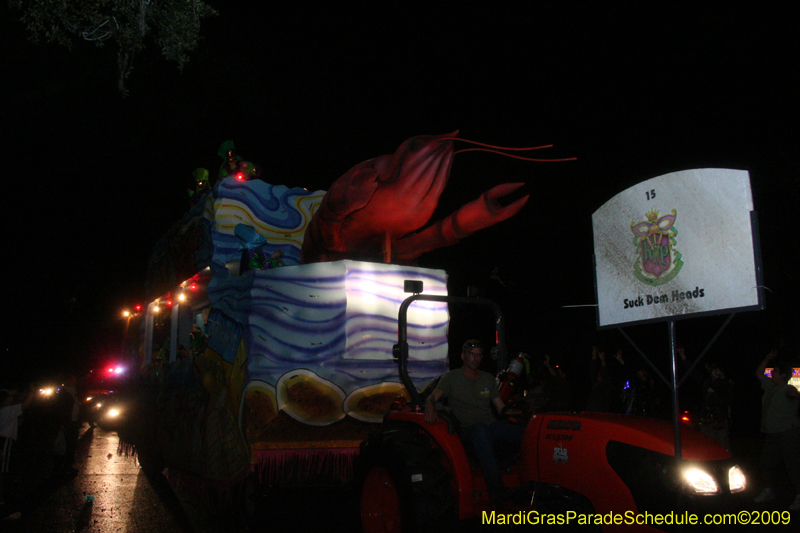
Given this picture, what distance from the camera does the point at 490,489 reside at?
4078 mm

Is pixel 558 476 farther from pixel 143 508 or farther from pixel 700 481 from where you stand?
pixel 143 508

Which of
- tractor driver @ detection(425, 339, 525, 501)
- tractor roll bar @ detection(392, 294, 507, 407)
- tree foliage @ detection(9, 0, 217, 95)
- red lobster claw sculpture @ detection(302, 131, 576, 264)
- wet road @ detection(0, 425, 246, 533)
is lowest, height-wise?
wet road @ detection(0, 425, 246, 533)

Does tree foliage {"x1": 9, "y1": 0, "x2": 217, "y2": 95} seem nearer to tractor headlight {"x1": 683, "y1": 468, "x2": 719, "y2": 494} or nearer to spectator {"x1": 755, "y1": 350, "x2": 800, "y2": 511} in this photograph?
tractor headlight {"x1": 683, "y1": 468, "x2": 719, "y2": 494}

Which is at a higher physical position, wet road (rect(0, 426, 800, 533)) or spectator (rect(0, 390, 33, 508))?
spectator (rect(0, 390, 33, 508))

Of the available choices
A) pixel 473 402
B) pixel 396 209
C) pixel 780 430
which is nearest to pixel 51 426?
pixel 396 209

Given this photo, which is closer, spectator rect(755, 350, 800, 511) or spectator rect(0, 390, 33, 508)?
spectator rect(755, 350, 800, 511)

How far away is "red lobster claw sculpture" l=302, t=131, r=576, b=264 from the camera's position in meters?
5.83

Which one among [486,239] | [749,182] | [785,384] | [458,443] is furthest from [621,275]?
[486,239]

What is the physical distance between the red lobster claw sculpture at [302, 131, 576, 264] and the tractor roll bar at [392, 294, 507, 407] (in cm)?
127

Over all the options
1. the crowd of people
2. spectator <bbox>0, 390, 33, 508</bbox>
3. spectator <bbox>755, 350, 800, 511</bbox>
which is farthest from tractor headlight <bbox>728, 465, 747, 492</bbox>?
the crowd of people

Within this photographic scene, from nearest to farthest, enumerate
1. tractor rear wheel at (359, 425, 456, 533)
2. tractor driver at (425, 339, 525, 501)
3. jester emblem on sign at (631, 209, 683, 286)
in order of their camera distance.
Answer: jester emblem on sign at (631, 209, 683, 286) → tractor rear wheel at (359, 425, 456, 533) → tractor driver at (425, 339, 525, 501)

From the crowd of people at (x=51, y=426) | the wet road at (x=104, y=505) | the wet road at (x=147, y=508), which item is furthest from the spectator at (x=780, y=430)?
the crowd of people at (x=51, y=426)

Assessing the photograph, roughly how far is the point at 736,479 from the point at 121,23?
7.03 m

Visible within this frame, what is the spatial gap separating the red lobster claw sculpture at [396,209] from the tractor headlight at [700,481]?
11.7 feet
